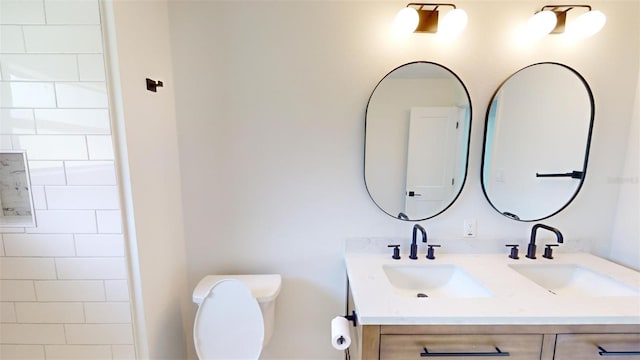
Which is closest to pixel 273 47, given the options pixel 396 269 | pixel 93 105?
pixel 93 105

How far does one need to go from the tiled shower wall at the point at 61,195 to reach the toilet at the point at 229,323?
0.29 metres

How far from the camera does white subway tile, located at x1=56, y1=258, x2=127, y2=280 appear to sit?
1.13 metres

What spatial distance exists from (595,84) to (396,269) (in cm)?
143

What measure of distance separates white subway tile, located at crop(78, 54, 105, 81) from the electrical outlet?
1819 millimetres

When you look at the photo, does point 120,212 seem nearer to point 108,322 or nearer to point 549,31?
point 108,322

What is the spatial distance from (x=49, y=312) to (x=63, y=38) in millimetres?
1076

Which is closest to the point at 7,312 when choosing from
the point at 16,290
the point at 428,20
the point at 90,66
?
the point at 16,290

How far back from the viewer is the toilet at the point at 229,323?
4.39 feet

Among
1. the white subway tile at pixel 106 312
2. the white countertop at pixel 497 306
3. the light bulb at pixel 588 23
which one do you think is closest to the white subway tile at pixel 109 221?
the white subway tile at pixel 106 312

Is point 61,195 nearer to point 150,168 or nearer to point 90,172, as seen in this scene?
point 90,172

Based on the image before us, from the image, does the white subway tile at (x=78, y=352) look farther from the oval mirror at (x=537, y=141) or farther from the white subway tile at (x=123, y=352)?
the oval mirror at (x=537, y=141)

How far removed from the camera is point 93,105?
1.04m

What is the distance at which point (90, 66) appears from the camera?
1021mm

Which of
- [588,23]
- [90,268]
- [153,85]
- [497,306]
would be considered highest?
[588,23]
